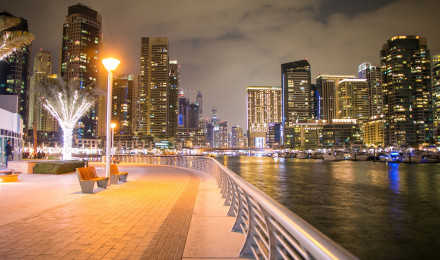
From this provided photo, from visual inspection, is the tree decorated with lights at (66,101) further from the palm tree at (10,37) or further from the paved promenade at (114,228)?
the paved promenade at (114,228)

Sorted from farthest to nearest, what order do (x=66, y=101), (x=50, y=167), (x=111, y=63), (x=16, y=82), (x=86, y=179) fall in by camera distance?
1. (x=16, y=82)
2. (x=66, y=101)
3. (x=50, y=167)
4. (x=111, y=63)
5. (x=86, y=179)

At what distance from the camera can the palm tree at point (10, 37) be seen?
609 inches

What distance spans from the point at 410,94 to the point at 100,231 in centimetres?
22088

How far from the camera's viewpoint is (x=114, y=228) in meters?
6.58

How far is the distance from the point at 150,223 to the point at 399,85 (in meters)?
218

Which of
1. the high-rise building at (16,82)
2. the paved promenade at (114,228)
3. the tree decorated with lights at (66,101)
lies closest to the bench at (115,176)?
the paved promenade at (114,228)

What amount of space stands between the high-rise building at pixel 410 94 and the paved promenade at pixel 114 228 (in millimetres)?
207800

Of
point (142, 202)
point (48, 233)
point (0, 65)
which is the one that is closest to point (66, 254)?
point (48, 233)

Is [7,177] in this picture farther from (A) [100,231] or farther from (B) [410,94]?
(B) [410,94]

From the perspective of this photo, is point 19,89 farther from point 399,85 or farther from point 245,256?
point 399,85

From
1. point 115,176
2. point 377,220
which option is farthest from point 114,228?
point 377,220

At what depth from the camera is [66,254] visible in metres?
4.89

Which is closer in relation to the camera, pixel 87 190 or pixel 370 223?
pixel 87 190

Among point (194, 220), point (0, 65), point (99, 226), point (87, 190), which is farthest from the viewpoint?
point (0, 65)
